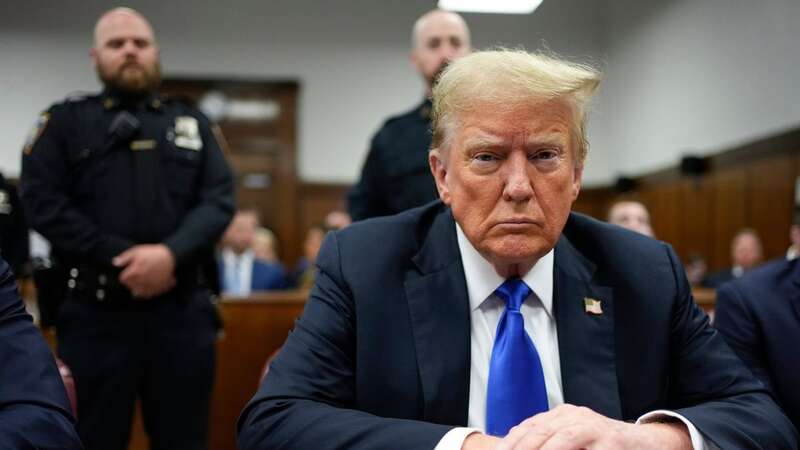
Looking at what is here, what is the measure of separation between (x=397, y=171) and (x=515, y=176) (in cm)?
163

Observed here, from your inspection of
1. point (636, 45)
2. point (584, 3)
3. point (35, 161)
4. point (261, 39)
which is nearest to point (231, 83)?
point (261, 39)

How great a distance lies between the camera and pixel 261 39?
1095 centimetres

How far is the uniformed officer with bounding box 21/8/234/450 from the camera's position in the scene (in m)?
2.84

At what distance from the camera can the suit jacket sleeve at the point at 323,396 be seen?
4.60 feet

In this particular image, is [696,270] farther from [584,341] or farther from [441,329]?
[441,329]

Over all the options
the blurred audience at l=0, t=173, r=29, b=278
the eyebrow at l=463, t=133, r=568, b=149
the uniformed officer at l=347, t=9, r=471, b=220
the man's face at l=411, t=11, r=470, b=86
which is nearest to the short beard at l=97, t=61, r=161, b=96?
the blurred audience at l=0, t=173, r=29, b=278

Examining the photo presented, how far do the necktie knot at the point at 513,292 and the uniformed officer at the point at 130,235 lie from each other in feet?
5.17

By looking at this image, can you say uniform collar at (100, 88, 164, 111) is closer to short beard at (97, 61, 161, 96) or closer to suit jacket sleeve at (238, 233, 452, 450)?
short beard at (97, 61, 161, 96)

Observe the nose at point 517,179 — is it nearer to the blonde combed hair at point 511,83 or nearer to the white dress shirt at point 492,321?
the blonde combed hair at point 511,83

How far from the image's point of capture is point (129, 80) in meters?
3.07

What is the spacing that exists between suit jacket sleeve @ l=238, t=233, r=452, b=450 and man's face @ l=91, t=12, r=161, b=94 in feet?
5.61

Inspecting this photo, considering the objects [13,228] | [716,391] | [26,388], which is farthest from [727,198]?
[26,388]

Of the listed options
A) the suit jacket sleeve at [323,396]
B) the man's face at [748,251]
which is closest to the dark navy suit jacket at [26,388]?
the suit jacket sleeve at [323,396]

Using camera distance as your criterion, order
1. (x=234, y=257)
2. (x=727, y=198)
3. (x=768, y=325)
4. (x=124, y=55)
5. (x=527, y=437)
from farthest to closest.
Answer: (x=727, y=198) < (x=234, y=257) < (x=124, y=55) < (x=768, y=325) < (x=527, y=437)
